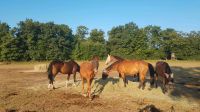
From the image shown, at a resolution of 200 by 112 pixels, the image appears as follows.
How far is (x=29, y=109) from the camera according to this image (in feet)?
37.4

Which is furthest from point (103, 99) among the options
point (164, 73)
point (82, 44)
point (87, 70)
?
point (82, 44)

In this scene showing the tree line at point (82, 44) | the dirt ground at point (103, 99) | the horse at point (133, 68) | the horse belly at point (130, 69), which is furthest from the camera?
the tree line at point (82, 44)

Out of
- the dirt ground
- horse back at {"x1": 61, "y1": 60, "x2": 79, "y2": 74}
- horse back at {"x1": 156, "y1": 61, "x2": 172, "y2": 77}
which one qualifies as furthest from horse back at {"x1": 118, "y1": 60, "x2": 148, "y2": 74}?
horse back at {"x1": 61, "y1": 60, "x2": 79, "y2": 74}

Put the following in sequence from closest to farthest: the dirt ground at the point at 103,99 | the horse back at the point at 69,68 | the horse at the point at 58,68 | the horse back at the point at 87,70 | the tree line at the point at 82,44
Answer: the dirt ground at the point at 103,99 → the horse back at the point at 87,70 → the horse at the point at 58,68 → the horse back at the point at 69,68 → the tree line at the point at 82,44

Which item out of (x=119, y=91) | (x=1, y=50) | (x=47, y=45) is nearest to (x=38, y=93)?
(x=119, y=91)

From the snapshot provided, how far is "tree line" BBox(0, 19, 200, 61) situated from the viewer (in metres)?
59.5

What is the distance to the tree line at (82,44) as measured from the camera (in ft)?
195

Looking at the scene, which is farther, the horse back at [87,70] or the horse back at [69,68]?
the horse back at [69,68]

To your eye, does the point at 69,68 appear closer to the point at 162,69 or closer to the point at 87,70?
the point at 87,70

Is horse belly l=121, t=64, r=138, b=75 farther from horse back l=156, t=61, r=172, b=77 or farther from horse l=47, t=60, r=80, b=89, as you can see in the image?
horse l=47, t=60, r=80, b=89

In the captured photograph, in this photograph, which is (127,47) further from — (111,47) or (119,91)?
(119,91)

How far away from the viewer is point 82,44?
6594 centimetres

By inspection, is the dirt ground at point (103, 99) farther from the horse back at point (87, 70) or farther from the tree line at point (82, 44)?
the tree line at point (82, 44)

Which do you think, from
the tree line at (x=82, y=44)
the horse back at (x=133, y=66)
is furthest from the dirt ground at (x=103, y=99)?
the tree line at (x=82, y=44)
